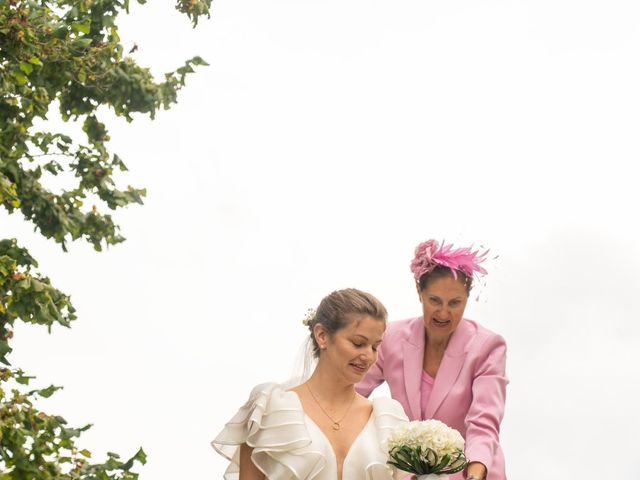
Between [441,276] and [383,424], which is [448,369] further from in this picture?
[383,424]

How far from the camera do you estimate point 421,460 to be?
640 centimetres

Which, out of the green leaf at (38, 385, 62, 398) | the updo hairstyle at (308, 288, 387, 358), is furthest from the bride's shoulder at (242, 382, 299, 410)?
the green leaf at (38, 385, 62, 398)

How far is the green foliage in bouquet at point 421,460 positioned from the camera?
640cm

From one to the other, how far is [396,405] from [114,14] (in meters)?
7.63

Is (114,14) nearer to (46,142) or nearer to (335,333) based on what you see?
(46,142)

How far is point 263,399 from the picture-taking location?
6.66m

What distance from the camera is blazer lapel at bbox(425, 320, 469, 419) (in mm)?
8172

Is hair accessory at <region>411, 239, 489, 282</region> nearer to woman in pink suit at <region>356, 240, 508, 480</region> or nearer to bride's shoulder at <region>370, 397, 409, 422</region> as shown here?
woman in pink suit at <region>356, 240, 508, 480</region>

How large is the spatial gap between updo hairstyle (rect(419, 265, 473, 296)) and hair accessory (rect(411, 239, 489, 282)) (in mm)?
19

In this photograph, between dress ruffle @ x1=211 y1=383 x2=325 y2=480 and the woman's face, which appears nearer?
dress ruffle @ x1=211 y1=383 x2=325 y2=480

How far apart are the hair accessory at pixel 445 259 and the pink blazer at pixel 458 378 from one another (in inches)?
18.5

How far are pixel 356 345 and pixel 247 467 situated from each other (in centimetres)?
96

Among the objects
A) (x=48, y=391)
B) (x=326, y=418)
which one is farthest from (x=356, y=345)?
(x=48, y=391)

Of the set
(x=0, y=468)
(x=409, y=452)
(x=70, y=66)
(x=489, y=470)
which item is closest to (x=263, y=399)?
(x=409, y=452)
